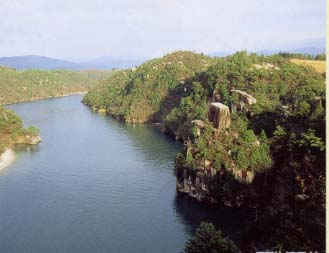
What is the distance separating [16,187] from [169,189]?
44.1 ft

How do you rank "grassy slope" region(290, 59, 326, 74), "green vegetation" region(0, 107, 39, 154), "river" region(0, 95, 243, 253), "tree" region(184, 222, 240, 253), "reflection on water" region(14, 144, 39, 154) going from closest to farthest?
1. "tree" region(184, 222, 240, 253)
2. "river" region(0, 95, 243, 253)
3. "reflection on water" region(14, 144, 39, 154)
4. "green vegetation" region(0, 107, 39, 154)
5. "grassy slope" region(290, 59, 326, 74)

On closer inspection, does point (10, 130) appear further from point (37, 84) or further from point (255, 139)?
point (37, 84)

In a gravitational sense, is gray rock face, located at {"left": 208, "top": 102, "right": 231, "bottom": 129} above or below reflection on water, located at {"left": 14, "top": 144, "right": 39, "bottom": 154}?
above

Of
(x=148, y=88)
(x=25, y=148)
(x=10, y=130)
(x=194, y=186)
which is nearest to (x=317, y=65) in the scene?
(x=148, y=88)

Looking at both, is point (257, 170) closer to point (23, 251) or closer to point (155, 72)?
point (23, 251)

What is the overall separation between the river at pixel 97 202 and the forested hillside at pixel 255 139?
2685 mm

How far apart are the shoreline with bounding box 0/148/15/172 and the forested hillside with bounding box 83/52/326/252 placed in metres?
19.5

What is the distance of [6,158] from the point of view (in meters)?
49.6

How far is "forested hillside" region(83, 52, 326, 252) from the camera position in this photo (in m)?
14.8

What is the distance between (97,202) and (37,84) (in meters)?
103

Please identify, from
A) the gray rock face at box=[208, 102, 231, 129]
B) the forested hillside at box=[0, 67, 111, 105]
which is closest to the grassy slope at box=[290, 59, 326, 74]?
the gray rock face at box=[208, 102, 231, 129]

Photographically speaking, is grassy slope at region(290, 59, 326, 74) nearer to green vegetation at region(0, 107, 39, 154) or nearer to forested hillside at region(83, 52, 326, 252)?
forested hillside at region(83, 52, 326, 252)

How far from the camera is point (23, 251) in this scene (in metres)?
27.6

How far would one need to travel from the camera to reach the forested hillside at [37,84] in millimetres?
118412
